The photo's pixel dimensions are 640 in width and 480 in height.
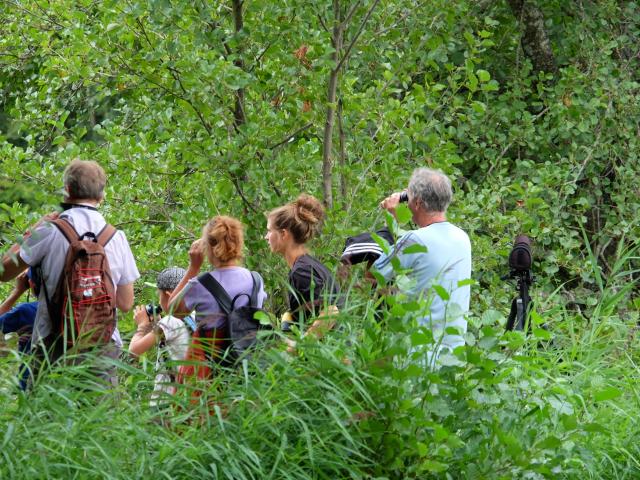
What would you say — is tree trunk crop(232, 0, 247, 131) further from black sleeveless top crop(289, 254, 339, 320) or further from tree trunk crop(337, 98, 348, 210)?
black sleeveless top crop(289, 254, 339, 320)

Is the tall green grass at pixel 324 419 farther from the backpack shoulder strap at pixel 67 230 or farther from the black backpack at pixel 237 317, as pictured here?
the backpack shoulder strap at pixel 67 230

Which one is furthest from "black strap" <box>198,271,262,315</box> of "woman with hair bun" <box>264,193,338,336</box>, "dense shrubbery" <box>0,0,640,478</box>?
"dense shrubbery" <box>0,0,640,478</box>

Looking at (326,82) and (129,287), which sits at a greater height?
(326,82)

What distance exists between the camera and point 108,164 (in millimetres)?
7465

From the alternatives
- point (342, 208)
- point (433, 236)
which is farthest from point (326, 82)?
point (433, 236)

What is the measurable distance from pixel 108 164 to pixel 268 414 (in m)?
4.01

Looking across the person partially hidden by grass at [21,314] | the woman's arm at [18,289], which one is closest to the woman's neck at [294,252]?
the person partially hidden by grass at [21,314]

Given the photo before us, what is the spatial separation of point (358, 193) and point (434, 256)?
2024 millimetres

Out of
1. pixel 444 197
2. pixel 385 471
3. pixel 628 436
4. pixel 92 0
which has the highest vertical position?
pixel 92 0

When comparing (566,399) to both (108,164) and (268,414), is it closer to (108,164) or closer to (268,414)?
(268,414)

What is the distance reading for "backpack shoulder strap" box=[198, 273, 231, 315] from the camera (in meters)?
4.72

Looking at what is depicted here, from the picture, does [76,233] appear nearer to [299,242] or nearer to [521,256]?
[299,242]

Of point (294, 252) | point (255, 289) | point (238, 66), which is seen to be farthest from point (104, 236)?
point (238, 66)

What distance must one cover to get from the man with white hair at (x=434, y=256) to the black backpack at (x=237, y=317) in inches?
21.8
